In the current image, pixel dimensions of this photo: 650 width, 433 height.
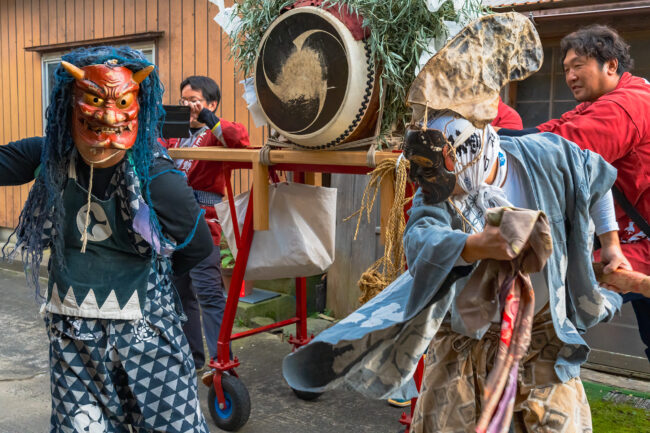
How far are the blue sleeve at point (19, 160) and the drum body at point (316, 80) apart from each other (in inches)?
43.0

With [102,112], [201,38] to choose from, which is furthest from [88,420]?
[201,38]

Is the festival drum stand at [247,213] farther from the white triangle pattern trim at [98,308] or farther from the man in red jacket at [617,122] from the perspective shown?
the white triangle pattern trim at [98,308]

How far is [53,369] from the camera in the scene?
2451mm

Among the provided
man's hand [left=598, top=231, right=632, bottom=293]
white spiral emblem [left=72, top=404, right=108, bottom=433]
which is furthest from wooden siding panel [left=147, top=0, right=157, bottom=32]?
man's hand [left=598, top=231, right=632, bottom=293]

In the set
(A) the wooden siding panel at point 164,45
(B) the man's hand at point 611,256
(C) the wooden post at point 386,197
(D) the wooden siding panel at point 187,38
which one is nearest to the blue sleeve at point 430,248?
(B) the man's hand at point 611,256

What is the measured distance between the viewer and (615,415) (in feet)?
12.9

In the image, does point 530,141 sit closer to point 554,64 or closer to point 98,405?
point 98,405

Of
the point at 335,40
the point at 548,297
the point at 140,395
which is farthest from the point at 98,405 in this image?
the point at 335,40

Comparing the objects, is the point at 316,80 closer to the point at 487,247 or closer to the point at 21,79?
the point at 487,247

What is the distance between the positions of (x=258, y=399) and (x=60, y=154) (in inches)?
89.6

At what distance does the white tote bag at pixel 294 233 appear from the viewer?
3729mm

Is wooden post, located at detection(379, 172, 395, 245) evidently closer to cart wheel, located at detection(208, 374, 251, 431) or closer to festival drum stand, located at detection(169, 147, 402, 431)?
festival drum stand, located at detection(169, 147, 402, 431)

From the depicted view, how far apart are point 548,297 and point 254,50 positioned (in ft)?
6.37

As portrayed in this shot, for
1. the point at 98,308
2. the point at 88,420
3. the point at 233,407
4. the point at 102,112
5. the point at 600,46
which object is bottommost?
the point at 233,407
